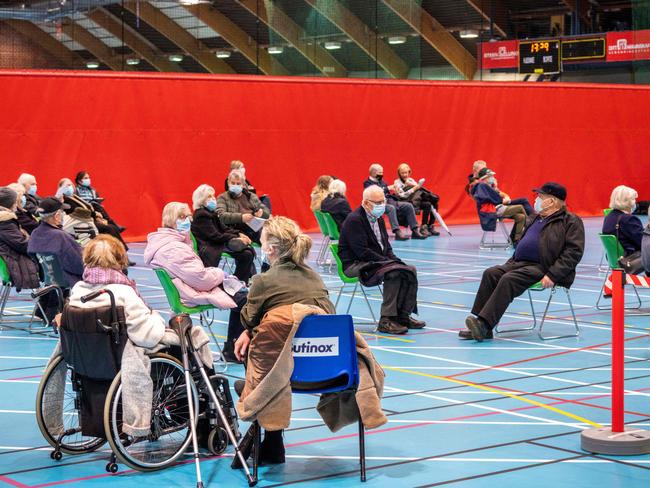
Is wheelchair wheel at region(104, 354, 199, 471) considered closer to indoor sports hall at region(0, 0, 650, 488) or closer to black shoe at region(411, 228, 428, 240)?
indoor sports hall at region(0, 0, 650, 488)

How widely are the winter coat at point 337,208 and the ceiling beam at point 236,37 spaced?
26.5 ft

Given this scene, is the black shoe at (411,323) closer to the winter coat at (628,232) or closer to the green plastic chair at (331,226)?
Answer: the winter coat at (628,232)

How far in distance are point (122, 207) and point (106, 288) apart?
14615 mm

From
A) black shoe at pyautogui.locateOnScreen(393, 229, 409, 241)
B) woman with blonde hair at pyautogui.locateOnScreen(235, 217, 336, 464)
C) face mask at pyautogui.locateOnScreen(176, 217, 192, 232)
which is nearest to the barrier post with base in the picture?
woman with blonde hair at pyautogui.locateOnScreen(235, 217, 336, 464)

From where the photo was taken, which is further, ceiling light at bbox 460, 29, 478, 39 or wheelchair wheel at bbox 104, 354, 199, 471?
ceiling light at bbox 460, 29, 478, 39

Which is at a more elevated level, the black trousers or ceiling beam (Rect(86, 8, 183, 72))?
ceiling beam (Rect(86, 8, 183, 72))

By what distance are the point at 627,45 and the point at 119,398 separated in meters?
23.8

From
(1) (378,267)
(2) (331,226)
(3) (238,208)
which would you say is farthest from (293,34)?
(1) (378,267)

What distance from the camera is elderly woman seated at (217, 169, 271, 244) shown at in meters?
13.8

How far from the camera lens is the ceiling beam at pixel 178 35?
21531 mm

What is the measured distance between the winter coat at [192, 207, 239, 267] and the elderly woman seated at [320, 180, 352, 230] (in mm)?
3324

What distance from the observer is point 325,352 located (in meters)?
5.64

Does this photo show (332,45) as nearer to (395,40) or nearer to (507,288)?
(395,40)

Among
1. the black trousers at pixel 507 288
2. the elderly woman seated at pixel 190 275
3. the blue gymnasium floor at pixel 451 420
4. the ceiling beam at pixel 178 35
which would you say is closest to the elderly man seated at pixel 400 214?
the ceiling beam at pixel 178 35
